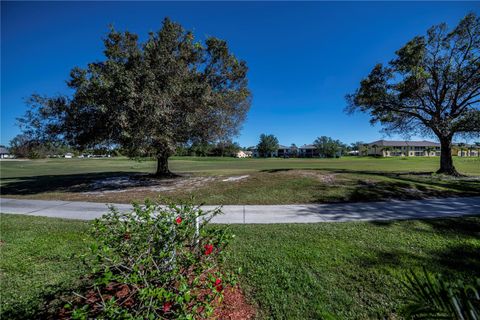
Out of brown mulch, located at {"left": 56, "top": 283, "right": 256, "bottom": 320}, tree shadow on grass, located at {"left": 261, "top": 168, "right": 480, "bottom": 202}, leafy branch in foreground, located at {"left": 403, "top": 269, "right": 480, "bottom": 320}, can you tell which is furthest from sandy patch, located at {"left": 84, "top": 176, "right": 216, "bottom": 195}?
leafy branch in foreground, located at {"left": 403, "top": 269, "right": 480, "bottom": 320}

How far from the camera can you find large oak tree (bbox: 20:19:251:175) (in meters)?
10.6

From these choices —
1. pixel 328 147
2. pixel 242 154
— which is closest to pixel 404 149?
pixel 328 147

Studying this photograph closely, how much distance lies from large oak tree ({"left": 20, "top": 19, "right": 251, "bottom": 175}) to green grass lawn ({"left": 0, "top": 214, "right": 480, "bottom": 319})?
6.42m

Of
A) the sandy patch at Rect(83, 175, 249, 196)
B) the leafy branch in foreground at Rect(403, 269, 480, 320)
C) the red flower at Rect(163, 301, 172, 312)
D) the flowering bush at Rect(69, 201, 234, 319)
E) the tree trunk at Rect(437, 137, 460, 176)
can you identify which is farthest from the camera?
the tree trunk at Rect(437, 137, 460, 176)

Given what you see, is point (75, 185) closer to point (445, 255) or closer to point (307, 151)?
point (445, 255)

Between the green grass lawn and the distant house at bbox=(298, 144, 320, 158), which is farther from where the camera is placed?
the distant house at bbox=(298, 144, 320, 158)

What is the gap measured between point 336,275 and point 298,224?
91.8 inches

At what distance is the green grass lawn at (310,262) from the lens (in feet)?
9.38

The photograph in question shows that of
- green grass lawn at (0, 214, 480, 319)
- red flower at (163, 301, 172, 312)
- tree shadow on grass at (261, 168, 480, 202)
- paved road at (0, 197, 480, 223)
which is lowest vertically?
green grass lawn at (0, 214, 480, 319)

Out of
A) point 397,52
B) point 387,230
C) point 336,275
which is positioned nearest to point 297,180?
point 387,230

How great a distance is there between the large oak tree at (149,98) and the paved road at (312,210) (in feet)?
13.9

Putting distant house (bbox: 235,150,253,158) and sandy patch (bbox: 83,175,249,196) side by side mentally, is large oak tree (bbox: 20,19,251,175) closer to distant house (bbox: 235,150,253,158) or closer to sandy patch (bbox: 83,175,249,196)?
sandy patch (bbox: 83,175,249,196)

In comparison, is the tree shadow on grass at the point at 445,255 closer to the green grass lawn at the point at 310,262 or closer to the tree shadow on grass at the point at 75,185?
the green grass lawn at the point at 310,262

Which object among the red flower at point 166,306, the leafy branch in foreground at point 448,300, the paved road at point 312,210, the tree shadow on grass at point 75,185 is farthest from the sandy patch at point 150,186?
the leafy branch in foreground at point 448,300
